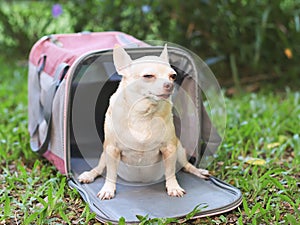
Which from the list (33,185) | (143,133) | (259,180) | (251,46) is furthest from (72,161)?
(251,46)

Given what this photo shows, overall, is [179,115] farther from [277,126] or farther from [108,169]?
[277,126]

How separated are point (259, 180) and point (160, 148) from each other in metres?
0.51

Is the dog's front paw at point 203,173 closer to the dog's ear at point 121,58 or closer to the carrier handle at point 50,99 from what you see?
the dog's ear at point 121,58

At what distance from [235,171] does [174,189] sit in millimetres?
448

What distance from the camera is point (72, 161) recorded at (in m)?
2.71

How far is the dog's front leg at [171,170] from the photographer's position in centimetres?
231

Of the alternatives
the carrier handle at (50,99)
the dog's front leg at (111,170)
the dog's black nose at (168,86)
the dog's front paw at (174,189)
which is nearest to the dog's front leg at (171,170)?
the dog's front paw at (174,189)

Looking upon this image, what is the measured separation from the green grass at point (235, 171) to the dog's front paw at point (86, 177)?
79 millimetres

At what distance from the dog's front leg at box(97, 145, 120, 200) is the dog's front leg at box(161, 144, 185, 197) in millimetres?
210

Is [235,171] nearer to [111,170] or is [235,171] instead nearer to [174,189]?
[174,189]

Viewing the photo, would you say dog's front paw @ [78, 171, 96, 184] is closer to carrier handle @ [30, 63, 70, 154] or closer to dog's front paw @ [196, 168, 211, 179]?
carrier handle @ [30, 63, 70, 154]

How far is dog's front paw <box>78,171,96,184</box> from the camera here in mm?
2451

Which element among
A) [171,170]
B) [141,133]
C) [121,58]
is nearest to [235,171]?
[171,170]

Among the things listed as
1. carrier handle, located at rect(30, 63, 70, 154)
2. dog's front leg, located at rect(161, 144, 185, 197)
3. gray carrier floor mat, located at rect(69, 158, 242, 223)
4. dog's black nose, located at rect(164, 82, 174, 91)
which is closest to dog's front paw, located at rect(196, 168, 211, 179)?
gray carrier floor mat, located at rect(69, 158, 242, 223)
